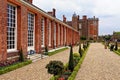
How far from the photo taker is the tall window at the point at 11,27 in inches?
669

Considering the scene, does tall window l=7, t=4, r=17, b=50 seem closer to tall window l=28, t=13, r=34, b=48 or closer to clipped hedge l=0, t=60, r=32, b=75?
clipped hedge l=0, t=60, r=32, b=75

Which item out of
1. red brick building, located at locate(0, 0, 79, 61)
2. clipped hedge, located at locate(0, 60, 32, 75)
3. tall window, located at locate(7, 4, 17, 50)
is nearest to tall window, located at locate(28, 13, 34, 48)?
red brick building, located at locate(0, 0, 79, 61)

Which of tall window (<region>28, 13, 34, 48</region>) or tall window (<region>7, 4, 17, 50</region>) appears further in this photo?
Result: tall window (<region>28, 13, 34, 48</region>)

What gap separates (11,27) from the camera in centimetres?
1750

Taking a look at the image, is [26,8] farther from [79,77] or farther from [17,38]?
[79,77]

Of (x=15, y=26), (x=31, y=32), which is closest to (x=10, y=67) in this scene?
(x=15, y=26)

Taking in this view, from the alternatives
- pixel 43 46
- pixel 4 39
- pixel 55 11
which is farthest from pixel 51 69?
pixel 55 11

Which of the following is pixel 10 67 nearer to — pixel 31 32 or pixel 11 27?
pixel 11 27

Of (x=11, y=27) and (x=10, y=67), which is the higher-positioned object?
(x=11, y=27)

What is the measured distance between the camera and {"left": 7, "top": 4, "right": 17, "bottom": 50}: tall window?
55.8ft

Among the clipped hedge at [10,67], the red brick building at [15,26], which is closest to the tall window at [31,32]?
the red brick building at [15,26]

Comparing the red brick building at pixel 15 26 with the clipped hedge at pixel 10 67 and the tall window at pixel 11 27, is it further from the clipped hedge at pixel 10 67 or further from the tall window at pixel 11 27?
the clipped hedge at pixel 10 67

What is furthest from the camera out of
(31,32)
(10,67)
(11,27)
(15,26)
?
(31,32)

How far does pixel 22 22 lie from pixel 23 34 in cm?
111
